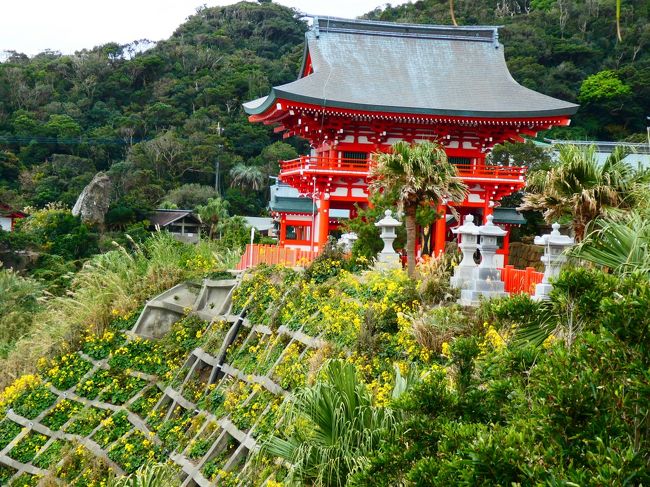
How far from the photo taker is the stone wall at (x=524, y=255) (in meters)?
30.8

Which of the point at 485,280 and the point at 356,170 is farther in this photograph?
the point at 356,170

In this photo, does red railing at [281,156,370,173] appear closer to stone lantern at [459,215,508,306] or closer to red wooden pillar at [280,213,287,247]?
red wooden pillar at [280,213,287,247]

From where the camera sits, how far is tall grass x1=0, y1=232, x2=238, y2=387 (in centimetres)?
2003

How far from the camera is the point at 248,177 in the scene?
67562mm

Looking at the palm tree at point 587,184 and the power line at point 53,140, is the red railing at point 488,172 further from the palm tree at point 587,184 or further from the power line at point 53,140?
the power line at point 53,140

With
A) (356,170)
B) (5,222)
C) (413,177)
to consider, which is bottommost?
(5,222)

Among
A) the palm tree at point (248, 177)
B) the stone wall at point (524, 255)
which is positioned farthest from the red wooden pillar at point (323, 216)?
the palm tree at point (248, 177)

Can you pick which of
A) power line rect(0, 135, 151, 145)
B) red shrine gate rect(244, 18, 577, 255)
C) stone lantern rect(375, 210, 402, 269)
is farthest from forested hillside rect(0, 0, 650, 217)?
stone lantern rect(375, 210, 402, 269)

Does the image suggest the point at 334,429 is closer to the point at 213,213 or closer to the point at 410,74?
the point at 410,74

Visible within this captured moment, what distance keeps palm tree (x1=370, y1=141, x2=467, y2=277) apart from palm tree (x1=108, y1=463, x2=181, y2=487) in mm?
5565

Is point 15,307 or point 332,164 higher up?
point 332,164

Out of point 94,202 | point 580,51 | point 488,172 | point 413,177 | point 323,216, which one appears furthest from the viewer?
point 580,51

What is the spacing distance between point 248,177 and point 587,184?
56.5m

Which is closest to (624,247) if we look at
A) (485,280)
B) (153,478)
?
(485,280)
